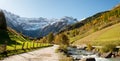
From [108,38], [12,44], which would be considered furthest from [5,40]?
[108,38]

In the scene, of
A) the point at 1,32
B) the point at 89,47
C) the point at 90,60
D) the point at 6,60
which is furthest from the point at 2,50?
the point at 89,47

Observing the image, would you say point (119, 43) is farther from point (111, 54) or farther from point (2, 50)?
point (2, 50)

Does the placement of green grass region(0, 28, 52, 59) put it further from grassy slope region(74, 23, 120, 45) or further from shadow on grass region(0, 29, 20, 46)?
grassy slope region(74, 23, 120, 45)

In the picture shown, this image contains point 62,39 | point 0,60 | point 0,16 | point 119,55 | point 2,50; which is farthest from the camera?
point 62,39

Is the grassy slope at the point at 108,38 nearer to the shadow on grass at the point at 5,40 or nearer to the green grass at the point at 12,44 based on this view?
the green grass at the point at 12,44

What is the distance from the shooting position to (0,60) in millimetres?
36750

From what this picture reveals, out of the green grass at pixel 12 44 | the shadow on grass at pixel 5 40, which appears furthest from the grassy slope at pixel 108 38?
the shadow on grass at pixel 5 40

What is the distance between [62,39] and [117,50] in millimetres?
85235

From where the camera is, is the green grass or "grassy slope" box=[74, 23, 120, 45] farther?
"grassy slope" box=[74, 23, 120, 45]

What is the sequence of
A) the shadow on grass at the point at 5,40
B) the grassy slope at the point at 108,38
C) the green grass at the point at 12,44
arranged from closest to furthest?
the green grass at the point at 12,44
the shadow on grass at the point at 5,40
the grassy slope at the point at 108,38

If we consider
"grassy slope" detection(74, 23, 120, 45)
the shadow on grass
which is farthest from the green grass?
"grassy slope" detection(74, 23, 120, 45)

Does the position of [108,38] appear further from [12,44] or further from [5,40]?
[12,44]

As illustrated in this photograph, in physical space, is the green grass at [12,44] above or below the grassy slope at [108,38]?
above

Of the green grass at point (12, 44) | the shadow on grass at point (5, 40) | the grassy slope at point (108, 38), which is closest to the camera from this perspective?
the green grass at point (12, 44)
